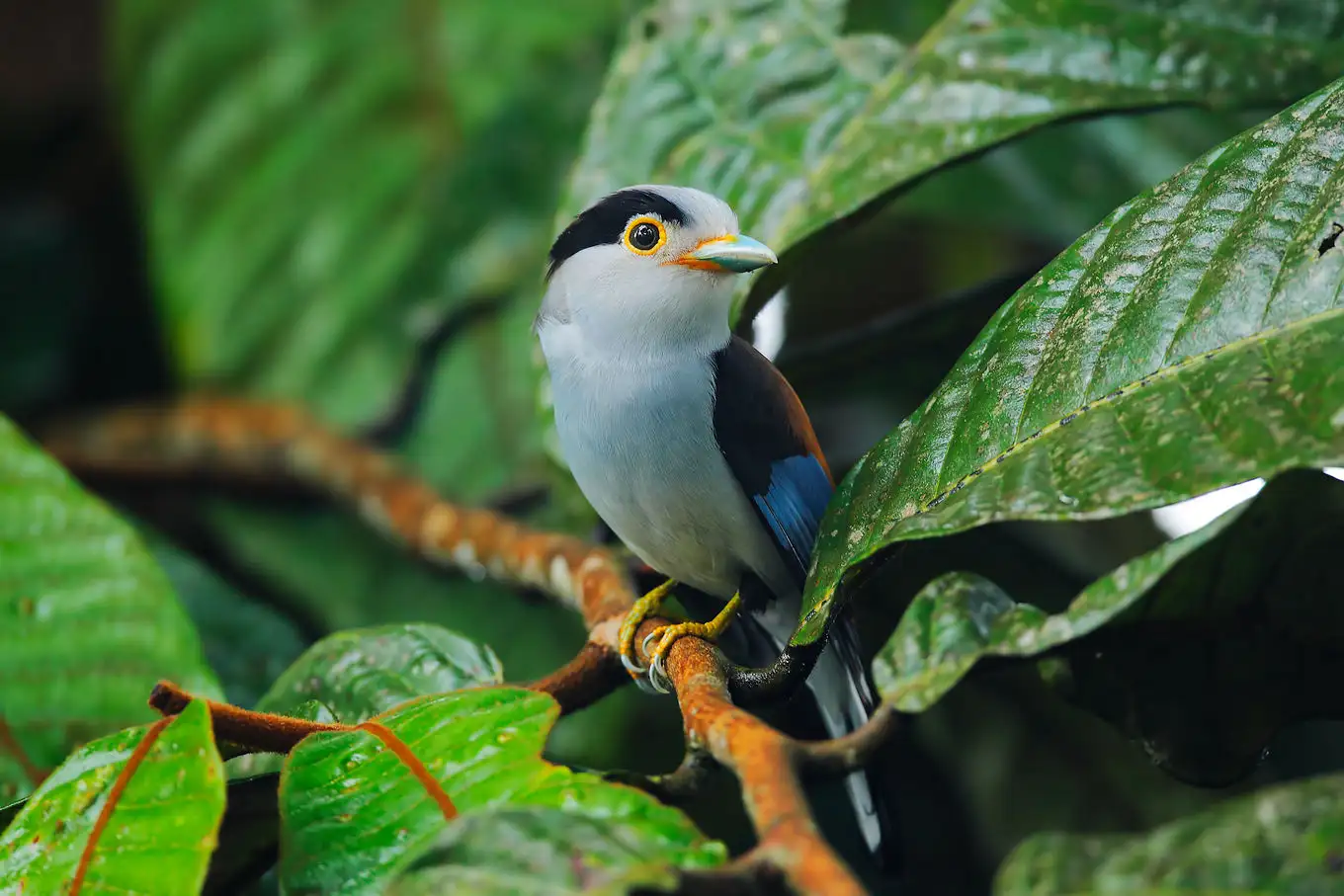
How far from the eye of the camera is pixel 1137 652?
1.02 metres

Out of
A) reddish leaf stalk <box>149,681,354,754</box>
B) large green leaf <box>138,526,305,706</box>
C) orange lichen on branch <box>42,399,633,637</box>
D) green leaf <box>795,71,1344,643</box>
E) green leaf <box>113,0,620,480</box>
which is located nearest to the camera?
green leaf <box>795,71,1344,643</box>

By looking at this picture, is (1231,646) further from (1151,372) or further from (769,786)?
(769,786)

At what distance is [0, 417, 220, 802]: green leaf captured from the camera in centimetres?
137

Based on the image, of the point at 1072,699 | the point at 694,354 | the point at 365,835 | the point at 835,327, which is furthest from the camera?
the point at 835,327

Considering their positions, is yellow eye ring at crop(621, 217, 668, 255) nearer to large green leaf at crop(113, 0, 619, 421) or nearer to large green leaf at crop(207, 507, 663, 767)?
large green leaf at crop(207, 507, 663, 767)

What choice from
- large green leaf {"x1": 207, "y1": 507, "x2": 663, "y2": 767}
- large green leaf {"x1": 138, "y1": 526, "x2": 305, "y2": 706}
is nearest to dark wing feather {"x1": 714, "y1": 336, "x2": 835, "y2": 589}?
large green leaf {"x1": 207, "y1": 507, "x2": 663, "y2": 767}

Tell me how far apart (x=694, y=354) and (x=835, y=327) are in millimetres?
1193

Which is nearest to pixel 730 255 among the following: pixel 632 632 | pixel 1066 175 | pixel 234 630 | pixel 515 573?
pixel 632 632

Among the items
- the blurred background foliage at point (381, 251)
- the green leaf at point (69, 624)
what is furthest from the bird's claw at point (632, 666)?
the blurred background foliage at point (381, 251)

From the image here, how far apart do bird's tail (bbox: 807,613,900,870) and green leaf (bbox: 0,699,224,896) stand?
26.9 inches

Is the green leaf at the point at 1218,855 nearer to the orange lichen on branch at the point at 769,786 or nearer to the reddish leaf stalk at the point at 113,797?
the orange lichen on branch at the point at 769,786

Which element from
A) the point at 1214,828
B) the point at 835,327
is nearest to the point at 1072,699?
the point at 1214,828

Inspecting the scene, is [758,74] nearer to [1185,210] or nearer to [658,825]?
[1185,210]

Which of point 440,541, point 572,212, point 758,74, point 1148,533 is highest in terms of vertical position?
point 758,74
